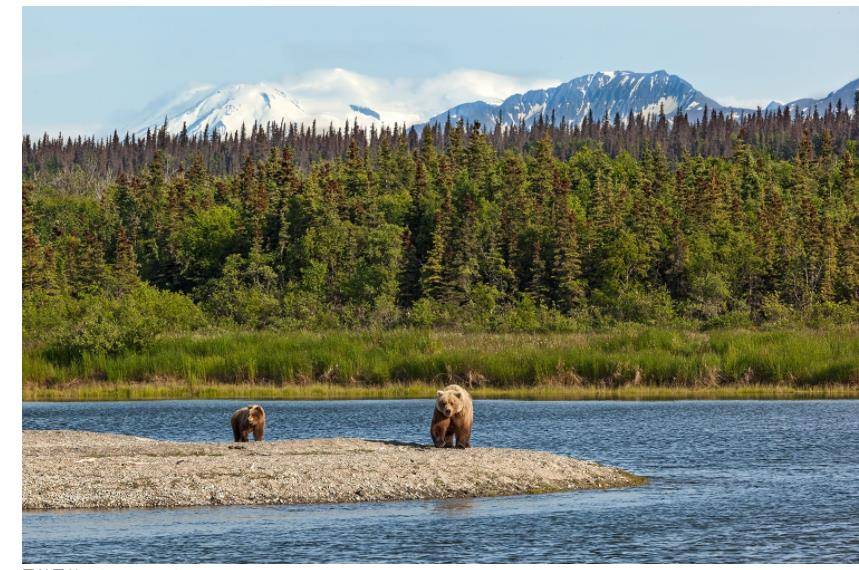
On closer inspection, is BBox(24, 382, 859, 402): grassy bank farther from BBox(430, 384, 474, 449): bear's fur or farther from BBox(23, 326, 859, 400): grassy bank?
BBox(430, 384, 474, 449): bear's fur

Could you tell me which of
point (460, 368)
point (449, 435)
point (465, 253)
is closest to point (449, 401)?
point (449, 435)

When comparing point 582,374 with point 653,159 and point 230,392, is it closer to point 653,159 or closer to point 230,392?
point 230,392

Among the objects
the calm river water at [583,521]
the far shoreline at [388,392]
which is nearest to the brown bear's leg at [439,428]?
the calm river water at [583,521]

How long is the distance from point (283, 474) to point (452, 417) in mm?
4871

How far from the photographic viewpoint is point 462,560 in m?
20.5

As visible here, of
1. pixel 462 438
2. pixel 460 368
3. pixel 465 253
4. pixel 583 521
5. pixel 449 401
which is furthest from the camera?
pixel 465 253

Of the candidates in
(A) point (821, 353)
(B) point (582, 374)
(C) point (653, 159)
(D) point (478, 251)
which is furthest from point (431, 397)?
(C) point (653, 159)

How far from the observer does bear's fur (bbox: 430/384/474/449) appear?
28609mm

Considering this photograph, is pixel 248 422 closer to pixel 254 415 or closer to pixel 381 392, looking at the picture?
pixel 254 415

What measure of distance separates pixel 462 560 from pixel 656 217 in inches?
3971

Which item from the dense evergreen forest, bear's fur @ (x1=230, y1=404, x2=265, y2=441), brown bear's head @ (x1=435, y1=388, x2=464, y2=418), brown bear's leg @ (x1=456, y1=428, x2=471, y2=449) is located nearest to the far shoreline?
bear's fur @ (x1=230, y1=404, x2=265, y2=441)

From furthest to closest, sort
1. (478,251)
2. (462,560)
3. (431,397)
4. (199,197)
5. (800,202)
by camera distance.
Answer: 1. (199,197)
2. (800,202)
3. (478,251)
4. (431,397)
5. (462,560)

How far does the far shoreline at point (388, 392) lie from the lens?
5388 cm

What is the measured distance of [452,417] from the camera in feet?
97.2
